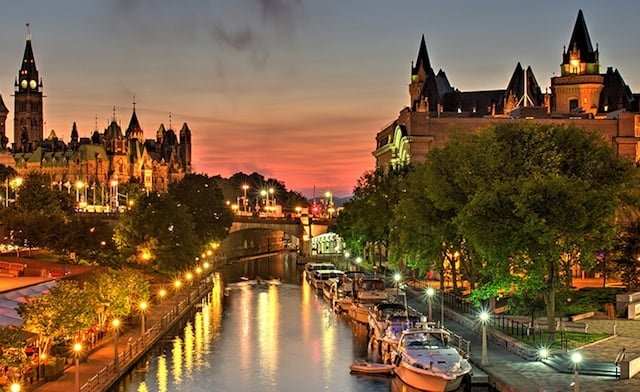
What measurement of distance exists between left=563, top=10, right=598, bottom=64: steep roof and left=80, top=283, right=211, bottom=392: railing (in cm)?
11287

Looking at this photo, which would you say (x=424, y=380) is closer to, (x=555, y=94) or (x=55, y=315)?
(x=55, y=315)

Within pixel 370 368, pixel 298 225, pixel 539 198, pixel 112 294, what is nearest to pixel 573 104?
pixel 298 225

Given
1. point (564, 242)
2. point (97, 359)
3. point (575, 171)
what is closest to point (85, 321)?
point (97, 359)

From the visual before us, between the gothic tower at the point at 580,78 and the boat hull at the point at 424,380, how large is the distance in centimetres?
12723

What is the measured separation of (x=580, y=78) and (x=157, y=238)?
334 ft

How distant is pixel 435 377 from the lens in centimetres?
4359

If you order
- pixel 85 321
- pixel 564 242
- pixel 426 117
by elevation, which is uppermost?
pixel 426 117

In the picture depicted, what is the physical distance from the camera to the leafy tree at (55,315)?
Answer: 147 feet

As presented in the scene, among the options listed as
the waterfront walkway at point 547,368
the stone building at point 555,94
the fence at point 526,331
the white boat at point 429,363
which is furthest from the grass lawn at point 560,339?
the stone building at point 555,94

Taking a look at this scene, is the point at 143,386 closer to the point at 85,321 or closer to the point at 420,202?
the point at 85,321

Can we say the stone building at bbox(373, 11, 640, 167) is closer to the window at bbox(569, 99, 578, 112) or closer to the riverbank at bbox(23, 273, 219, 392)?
the window at bbox(569, 99, 578, 112)

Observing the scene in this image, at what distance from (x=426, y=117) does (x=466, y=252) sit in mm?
61649

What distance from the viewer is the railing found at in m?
43.4

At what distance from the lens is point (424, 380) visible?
147 ft
